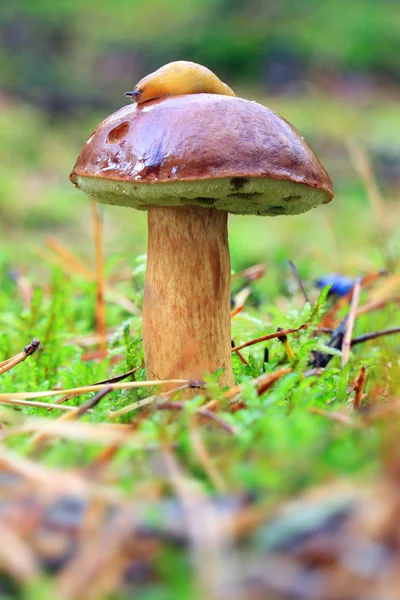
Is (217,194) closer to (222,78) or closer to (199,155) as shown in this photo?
(199,155)

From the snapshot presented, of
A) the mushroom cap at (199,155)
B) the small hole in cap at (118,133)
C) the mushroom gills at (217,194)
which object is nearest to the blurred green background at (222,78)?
the mushroom gills at (217,194)


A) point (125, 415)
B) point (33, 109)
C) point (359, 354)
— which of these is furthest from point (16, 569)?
point (33, 109)

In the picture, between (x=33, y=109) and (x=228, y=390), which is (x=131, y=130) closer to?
(x=228, y=390)

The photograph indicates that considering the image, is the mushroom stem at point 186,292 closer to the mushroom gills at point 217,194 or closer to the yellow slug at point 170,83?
the mushroom gills at point 217,194

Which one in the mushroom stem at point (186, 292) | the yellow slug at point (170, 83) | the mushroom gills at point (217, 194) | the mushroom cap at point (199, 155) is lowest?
the mushroom stem at point (186, 292)

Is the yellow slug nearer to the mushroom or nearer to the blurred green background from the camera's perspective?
the mushroom

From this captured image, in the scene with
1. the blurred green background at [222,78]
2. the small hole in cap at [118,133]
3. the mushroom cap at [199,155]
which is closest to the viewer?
the mushroom cap at [199,155]

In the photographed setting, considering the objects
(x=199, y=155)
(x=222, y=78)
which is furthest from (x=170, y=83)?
(x=222, y=78)
